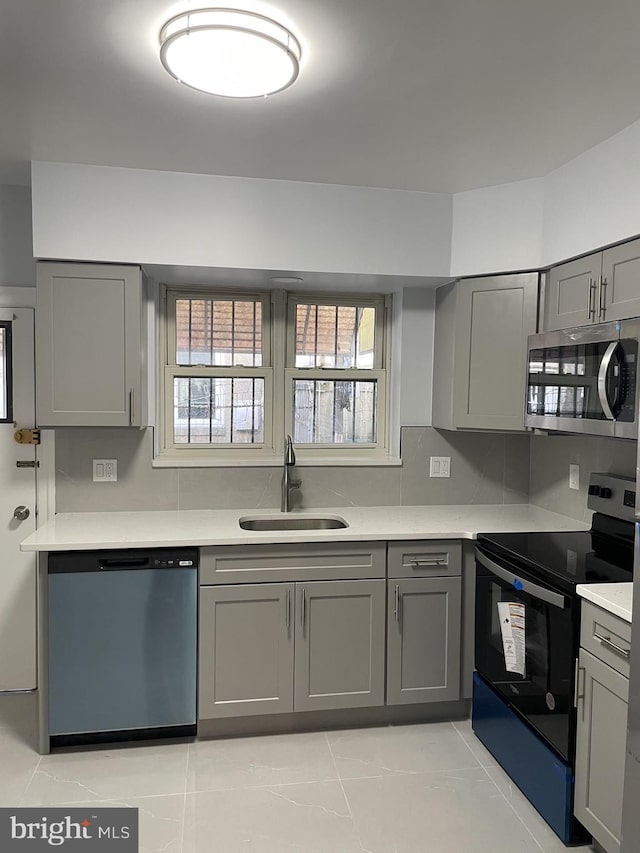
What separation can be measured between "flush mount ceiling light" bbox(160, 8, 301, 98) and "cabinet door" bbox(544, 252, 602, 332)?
4.65ft

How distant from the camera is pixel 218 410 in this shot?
3389 millimetres

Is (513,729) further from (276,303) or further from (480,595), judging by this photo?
(276,303)

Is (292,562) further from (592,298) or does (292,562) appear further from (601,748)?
(592,298)

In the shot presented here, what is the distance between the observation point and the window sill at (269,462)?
319cm

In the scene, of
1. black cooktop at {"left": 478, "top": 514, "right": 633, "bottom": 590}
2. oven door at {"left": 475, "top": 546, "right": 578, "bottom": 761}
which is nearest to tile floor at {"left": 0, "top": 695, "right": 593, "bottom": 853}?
oven door at {"left": 475, "top": 546, "right": 578, "bottom": 761}

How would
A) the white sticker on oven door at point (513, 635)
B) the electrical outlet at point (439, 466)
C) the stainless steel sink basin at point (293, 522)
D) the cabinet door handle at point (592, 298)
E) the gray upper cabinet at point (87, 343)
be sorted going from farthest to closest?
the electrical outlet at point (439, 466), the stainless steel sink basin at point (293, 522), the gray upper cabinet at point (87, 343), the cabinet door handle at point (592, 298), the white sticker on oven door at point (513, 635)

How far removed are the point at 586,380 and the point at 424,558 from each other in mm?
1099

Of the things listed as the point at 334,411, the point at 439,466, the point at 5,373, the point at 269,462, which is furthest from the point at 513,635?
the point at 5,373

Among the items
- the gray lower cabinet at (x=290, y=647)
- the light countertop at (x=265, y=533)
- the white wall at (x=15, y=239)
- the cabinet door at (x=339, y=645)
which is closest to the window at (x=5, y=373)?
the white wall at (x=15, y=239)

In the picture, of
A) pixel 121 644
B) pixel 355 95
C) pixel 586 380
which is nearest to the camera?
pixel 355 95

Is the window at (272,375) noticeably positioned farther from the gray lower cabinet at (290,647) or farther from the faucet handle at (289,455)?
the gray lower cabinet at (290,647)

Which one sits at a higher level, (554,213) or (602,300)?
(554,213)

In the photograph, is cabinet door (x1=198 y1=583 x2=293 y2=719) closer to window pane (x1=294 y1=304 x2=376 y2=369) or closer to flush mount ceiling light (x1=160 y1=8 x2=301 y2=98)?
window pane (x1=294 y1=304 x2=376 y2=369)

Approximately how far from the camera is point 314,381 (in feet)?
11.4
